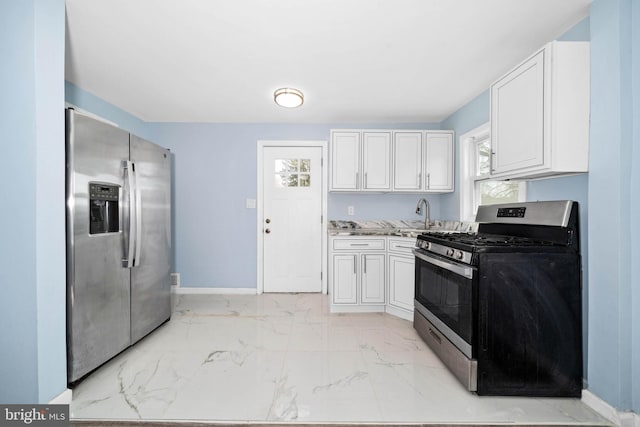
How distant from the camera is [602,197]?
153 cm

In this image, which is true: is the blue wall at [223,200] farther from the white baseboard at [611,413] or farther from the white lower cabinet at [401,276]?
the white baseboard at [611,413]

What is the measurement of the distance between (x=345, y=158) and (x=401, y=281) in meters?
1.57

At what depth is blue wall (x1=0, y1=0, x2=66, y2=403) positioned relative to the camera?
1.43 meters

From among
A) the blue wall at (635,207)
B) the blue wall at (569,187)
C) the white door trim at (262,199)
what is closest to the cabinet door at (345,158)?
the white door trim at (262,199)

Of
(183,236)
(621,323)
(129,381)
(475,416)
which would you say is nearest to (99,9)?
(129,381)

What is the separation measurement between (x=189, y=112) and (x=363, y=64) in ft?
7.35

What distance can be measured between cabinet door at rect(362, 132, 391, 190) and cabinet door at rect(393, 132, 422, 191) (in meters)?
0.09

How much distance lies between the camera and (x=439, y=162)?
3439 millimetres

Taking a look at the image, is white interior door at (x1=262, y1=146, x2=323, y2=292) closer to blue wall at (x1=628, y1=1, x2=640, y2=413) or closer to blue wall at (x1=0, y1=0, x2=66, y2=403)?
blue wall at (x1=0, y1=0, x2=66, y2=403)

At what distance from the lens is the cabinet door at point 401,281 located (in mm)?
2873

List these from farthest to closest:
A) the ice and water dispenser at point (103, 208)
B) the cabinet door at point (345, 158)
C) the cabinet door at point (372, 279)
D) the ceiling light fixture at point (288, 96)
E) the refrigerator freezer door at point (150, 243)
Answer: the cabinet door at point (345, 158) → the cabinet door at point (372, 279) → the ceiling light fixture at point (288, 96) → the refrigerator freezer door at point (150, 243) → the ice and water dispenser at point (103, 208)

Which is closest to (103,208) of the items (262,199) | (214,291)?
(262,199)

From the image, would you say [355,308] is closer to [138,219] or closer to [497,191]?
[497,191]

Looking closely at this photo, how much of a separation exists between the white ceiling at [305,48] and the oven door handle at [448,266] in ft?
A: 5.17
